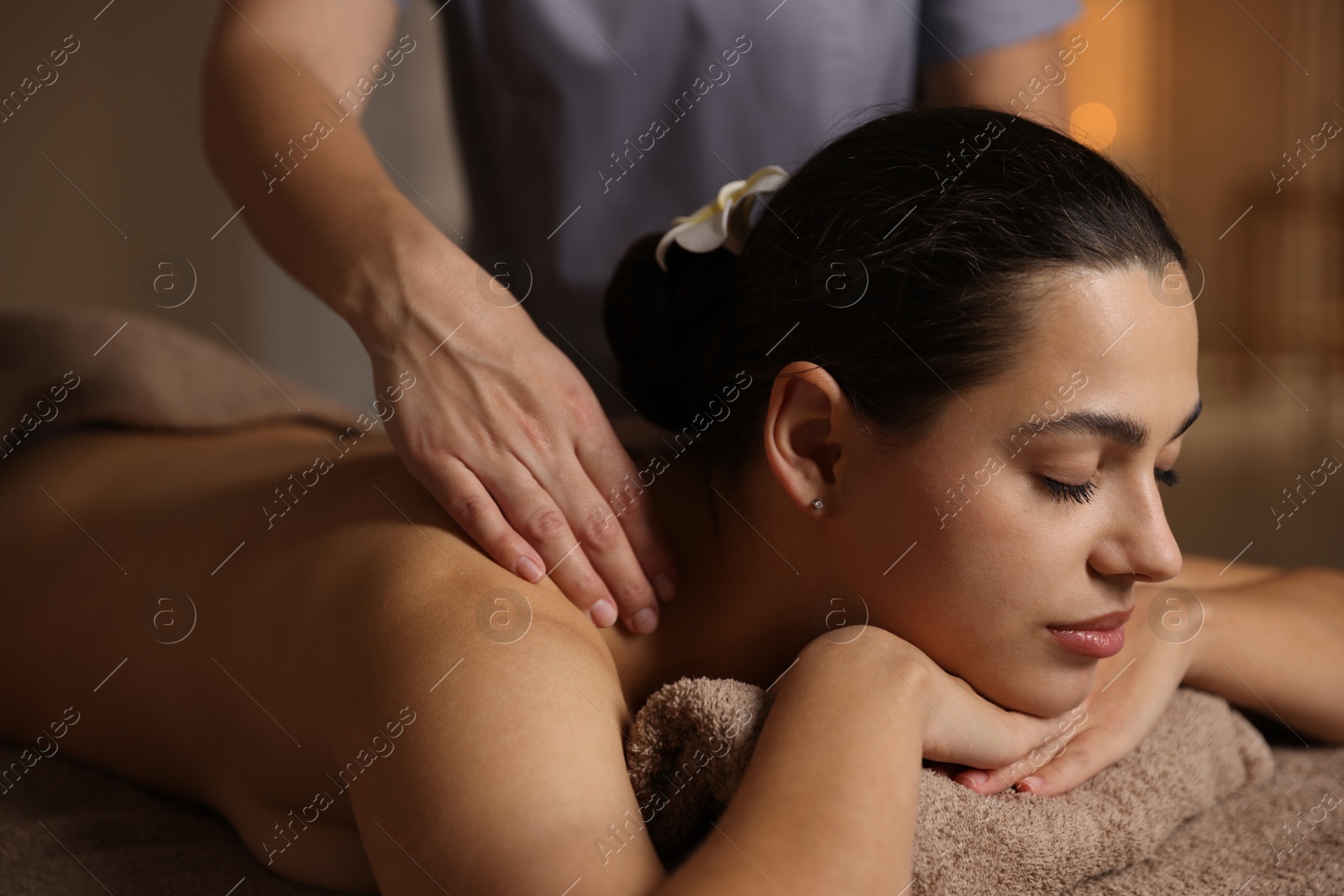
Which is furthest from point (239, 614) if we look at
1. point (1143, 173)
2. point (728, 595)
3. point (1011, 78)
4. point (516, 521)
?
point (1143, 173)

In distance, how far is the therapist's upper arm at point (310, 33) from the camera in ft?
3.25

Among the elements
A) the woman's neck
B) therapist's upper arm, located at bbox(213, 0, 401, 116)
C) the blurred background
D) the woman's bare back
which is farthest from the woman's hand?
the blurred background

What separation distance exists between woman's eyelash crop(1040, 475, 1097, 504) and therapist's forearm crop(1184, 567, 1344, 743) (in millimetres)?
323

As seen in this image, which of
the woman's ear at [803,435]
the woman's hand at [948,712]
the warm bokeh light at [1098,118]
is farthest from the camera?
the warm bokeh light at [1098,118]

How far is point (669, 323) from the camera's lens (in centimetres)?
92

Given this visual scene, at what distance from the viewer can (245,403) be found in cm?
120

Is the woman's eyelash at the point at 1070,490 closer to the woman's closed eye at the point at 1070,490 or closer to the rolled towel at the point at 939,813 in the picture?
the woman's closed eye at the point at 1070,490

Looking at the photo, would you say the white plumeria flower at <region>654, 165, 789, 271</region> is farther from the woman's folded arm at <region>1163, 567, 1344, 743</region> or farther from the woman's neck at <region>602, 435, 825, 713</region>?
the woman's folded arm at <region>1163, 567, 1344, 743</region>

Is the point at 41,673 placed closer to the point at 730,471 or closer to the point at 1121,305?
the point at 730,471

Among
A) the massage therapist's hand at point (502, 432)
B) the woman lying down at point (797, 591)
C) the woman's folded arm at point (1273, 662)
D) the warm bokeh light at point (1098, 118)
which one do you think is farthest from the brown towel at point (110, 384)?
the warm bokeh light at point (1098, 118)

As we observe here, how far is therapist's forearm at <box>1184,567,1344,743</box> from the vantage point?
3.06ft

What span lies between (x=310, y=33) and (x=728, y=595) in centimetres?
69

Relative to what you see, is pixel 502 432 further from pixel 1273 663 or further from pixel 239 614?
pixel 1273 663

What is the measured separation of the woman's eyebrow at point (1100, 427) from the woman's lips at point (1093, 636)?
0.13 metres
